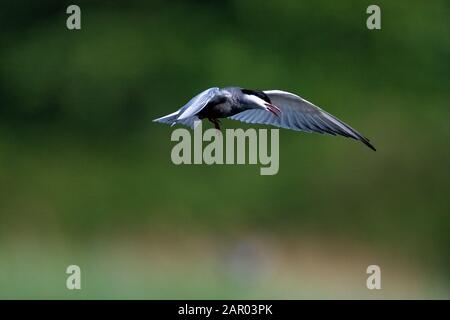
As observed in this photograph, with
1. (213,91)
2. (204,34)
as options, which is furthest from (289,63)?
Answer: (213,91)

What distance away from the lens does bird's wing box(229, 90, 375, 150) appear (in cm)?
262

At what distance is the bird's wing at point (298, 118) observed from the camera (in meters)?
2.62

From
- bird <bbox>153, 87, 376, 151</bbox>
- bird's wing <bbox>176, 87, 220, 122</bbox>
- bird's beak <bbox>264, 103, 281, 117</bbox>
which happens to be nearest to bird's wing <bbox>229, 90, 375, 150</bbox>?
bird <bbox>153, 87, 376, 151</bbox>

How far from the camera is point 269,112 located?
8.73 ft

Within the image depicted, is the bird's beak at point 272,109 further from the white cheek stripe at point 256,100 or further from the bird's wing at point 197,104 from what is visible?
the bird's wing at point 197,104

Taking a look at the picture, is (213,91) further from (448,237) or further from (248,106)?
(448,237)

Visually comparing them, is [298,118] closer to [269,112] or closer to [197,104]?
[269,112]

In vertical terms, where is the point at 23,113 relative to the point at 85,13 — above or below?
below

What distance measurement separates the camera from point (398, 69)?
3.35 meters

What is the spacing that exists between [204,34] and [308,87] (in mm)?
498

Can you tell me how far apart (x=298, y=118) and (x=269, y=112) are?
10 cm

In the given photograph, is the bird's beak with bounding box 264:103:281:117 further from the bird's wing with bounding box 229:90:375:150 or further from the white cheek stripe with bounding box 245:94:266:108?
the bird's wing with bounding box 229:90:375:150

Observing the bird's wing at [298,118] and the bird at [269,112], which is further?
the bird's wing at [298,118]

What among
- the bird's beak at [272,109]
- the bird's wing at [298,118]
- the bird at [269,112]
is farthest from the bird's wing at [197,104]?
the bird's wing at [298,118]
